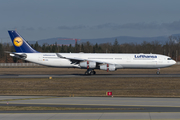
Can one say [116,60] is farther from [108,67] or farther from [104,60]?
[108,67]

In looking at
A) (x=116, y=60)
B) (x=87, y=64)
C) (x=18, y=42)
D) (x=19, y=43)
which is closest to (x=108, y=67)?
(x=116, y=60)

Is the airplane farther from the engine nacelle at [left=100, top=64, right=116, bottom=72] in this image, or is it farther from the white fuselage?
the engine nacelle at [left=100, top=64, right=116, bottom=72]

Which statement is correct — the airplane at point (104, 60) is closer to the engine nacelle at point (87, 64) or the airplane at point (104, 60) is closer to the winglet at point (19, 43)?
the engine nacelle at point (87, 64)

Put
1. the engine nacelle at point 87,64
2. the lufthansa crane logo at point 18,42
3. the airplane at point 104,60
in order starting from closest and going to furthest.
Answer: the engine nacelle at point 87,64 → the airplane at point 104,60 → the lufthansa crane logo at point 18,42

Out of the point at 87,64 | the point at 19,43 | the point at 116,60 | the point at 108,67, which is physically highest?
the point at 19,43

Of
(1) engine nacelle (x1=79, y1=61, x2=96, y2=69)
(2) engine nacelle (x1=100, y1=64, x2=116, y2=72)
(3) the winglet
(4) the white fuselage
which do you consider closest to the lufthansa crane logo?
(3) the winglet

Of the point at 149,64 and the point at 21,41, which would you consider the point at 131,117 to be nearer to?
the point at 149,64

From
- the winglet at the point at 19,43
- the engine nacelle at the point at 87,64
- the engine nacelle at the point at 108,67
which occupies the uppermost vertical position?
the winglet at the point at 19,43

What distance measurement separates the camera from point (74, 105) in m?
17.3

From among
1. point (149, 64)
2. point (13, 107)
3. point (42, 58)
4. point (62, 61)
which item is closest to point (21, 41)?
point (42, 58)

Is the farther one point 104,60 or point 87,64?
point 104,60

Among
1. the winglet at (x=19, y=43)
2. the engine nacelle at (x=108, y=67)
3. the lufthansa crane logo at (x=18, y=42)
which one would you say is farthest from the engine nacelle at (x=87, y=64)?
the lufthansa crane logo at (x=18, y=42)

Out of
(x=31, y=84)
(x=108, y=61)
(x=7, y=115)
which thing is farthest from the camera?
(x=108, y=61)

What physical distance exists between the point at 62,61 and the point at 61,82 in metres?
10.9
